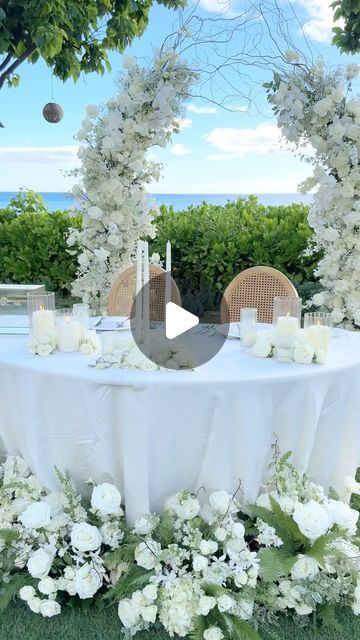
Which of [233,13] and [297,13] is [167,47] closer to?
[233,13]

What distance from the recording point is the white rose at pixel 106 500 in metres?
2.18

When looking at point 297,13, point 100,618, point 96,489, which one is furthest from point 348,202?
point 100,618

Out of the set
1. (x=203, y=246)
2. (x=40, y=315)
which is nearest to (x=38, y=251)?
(x=203, y=246)

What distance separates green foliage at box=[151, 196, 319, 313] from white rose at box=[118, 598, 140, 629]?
3.77 metres

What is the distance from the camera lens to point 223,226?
614cm

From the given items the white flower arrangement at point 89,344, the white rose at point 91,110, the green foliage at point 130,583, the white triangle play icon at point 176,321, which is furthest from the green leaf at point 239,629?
the white rose at point 91,110

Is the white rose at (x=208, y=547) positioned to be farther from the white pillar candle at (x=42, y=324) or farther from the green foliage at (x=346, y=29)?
the green foliage at (x=346, y=29)

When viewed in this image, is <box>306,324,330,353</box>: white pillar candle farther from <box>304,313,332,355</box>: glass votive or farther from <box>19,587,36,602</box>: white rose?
<box>19,587,36,602</box>: white rose

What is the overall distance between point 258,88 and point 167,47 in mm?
738

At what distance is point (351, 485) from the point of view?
2.52 meters

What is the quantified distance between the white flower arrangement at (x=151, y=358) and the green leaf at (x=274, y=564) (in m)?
0.74

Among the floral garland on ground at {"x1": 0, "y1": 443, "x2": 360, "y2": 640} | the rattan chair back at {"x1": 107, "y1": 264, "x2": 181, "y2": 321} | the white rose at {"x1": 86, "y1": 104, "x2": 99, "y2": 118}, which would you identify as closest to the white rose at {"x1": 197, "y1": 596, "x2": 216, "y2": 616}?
the floral garland on ground at {"x1": 0, "y1": 443, "x2": 360, "y2": 640}

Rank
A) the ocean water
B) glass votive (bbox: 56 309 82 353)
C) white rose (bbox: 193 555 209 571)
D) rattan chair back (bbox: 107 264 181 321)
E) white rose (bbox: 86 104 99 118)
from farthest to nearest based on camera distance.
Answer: the ocean water
white rose (bbox: 86 104 99 118)
rattan chair back (bbox: 107 264 181 321)
glass votive (bbox: 56 309 82 353)
white rose (bbox: 193 555 209 571)

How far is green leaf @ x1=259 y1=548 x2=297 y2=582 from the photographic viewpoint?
2.07 meters
